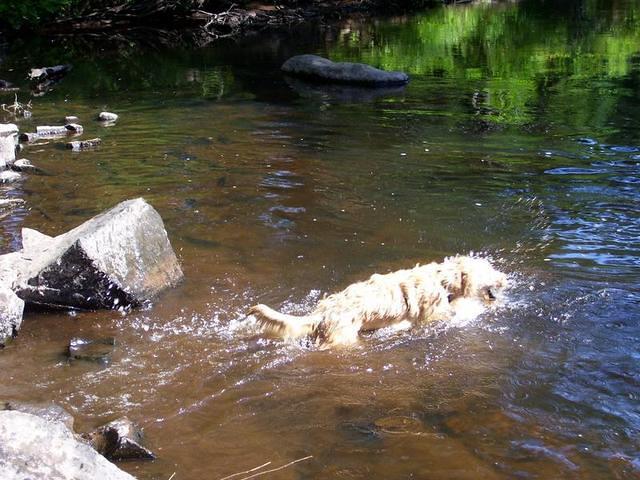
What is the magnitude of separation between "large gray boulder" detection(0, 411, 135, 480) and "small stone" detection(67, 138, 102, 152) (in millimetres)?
8734

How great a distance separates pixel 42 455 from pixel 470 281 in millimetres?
3850

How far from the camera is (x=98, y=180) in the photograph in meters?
9.74

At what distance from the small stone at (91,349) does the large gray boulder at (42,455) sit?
6.78 feet

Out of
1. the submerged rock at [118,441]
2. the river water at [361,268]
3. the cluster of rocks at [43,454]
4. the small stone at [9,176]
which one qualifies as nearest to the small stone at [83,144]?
the river water at [361,268]

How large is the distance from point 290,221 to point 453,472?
4.42m

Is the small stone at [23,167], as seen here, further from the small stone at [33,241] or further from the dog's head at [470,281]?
the dog's head at [470,281]

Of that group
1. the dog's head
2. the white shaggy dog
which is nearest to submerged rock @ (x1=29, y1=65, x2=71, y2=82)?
the white shaggy dog

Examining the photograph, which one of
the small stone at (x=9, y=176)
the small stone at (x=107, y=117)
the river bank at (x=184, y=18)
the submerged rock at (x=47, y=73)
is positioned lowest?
the small stone at (x=9, y=176)

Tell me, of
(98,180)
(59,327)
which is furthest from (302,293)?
(98,180)

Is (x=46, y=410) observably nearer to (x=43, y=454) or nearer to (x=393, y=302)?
(x=43, y=454)

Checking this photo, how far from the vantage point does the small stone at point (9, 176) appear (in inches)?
385

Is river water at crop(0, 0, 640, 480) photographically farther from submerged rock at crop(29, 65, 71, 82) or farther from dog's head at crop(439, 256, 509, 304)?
submerged rock at crop(29, 65, 71, 82)

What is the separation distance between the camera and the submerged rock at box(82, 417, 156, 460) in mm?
4156

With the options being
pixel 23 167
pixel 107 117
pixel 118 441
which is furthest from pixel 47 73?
pixel 118 441
